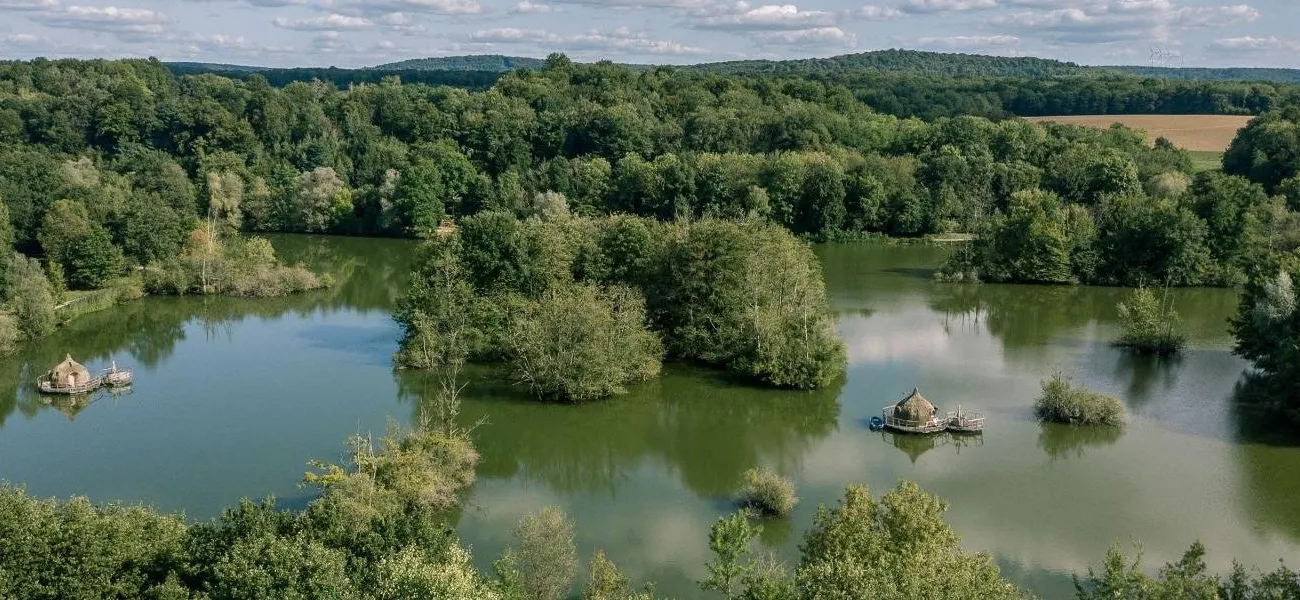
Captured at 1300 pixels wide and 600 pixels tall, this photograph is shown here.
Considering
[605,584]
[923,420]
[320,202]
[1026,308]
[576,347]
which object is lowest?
[605,584]

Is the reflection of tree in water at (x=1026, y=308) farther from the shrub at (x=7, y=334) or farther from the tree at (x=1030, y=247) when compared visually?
the shrub at (x=7, y=334)

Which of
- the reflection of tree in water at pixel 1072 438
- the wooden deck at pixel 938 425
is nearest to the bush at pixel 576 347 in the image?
the wooden deck at pixel 938 425

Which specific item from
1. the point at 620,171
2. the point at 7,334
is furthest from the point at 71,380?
the point at 620,171

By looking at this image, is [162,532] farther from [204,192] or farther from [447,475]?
[204,192]

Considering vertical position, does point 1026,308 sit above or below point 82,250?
below

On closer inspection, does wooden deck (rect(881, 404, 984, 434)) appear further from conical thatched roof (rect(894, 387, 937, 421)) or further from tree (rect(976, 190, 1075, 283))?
tree (rect(976, 190, 1075, 283))

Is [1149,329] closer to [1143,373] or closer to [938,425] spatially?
[1143,373]

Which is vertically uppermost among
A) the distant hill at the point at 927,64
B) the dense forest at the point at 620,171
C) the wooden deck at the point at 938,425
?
the distant hill at the point at 927,64
